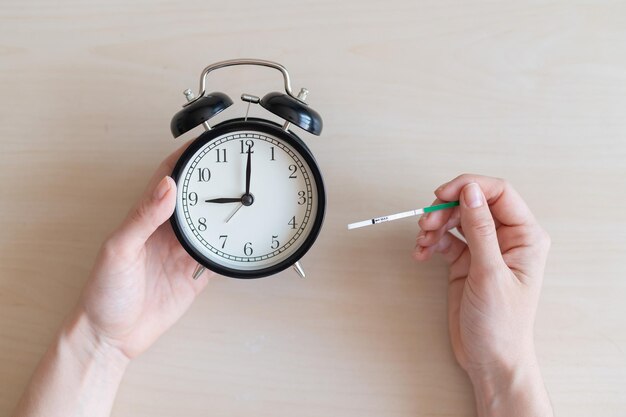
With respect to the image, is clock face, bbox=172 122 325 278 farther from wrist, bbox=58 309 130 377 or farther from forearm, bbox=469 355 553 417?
forearm, bbox=469 355 553 417

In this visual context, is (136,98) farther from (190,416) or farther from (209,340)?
(190,416)

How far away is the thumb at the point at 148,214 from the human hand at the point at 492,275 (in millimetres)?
479

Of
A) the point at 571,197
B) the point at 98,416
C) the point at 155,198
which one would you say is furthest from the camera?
the point at 571,197

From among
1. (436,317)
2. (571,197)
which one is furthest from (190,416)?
(571,197)

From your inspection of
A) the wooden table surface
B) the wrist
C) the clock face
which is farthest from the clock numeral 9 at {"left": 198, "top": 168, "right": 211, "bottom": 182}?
the wrist

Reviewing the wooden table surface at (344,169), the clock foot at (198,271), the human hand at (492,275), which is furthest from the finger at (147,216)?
the human hand at (492,275)

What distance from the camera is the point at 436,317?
126 cm

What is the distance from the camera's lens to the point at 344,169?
4.19 feet

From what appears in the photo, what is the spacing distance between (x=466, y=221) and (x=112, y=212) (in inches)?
29.0

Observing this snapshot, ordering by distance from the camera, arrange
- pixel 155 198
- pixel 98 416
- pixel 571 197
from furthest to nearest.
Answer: pixel 571 197 < pixel 98 416 < pixel 155 198

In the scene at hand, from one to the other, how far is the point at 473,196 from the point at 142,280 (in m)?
0.64

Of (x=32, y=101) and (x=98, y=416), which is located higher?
(x=32, y=101)

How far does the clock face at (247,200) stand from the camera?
1.10 meters

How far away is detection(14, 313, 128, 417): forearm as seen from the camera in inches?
44.4
